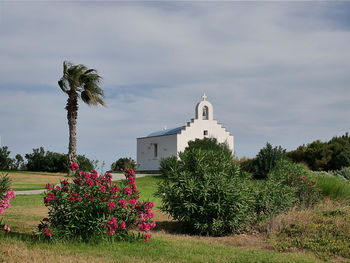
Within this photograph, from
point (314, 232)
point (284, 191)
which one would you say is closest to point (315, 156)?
point (284, 191)

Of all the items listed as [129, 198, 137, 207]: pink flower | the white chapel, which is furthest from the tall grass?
the white chapel

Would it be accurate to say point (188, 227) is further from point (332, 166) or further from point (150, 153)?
point (150, 153)

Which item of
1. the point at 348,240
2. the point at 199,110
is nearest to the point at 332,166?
the point at 199,110

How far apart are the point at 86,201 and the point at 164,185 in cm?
258

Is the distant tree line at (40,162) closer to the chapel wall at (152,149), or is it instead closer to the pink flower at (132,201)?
the chapel wall at (152,149)

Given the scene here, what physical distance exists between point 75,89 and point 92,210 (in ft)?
74.2

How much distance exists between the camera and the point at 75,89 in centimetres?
2870

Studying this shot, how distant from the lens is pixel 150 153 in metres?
40.6

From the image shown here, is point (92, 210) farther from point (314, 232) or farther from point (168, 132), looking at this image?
point (168, 132)

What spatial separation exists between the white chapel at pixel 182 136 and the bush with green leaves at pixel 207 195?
26.5 metres

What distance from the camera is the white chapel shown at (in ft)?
121

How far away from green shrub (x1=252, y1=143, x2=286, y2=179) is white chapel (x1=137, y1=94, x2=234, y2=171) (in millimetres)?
12169

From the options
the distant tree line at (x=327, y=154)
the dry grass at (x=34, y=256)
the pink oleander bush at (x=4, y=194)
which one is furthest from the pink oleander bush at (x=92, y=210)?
the distant tree line at (x=327, y=154)

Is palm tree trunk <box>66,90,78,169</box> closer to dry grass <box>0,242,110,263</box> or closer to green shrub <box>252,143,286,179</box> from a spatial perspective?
green shrub <box>252,143,286,179</box>
